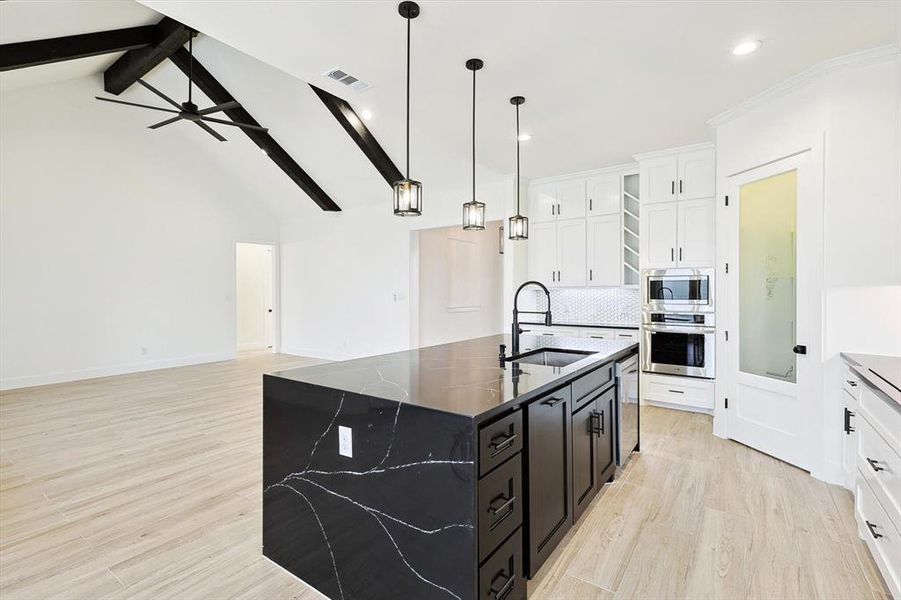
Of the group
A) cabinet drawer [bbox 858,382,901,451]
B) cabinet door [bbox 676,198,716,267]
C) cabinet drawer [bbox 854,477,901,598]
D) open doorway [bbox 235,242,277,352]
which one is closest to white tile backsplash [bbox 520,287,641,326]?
cabinet door [bbox 676,198,716,267]

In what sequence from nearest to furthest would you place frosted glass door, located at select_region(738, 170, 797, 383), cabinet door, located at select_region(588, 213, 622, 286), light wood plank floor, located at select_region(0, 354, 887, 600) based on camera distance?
1. light wood plank floor, located at select_region(0, 354, 887, 600)
2. frosted glass door, located at select_region(738, 170, 797, 383)
3. cabinet door, located at select_region(588, 213, 622, 286)

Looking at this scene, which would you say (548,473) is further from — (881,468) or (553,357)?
(881,468)

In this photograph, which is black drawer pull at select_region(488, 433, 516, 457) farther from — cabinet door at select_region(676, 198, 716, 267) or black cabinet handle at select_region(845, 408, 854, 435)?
cabinet door at select_region(676, 198, 716, 267)

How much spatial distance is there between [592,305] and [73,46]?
6527mm

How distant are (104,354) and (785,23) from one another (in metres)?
8.49

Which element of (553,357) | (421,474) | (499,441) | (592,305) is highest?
(592,305)

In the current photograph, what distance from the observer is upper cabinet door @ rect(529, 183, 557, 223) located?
18.6 ft

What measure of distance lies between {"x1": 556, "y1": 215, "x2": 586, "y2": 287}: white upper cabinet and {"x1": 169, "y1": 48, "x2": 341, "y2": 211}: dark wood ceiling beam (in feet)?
14.2

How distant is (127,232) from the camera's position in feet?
21.9

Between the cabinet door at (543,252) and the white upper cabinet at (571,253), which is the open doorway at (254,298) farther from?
the white upper cabinet at (571,253)

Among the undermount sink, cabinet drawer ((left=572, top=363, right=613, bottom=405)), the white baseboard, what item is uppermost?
the undermount sink

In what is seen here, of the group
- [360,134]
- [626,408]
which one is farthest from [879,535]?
[360,134]

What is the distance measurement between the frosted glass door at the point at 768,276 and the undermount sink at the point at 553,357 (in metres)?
1.64

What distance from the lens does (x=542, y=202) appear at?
5762 millimetres
